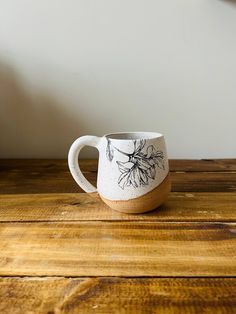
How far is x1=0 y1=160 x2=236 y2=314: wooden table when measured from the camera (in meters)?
0.29

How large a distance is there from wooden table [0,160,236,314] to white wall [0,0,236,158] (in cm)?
27

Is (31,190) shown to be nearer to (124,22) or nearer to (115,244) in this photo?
(115,244)

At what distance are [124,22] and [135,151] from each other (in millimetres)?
Result: 470

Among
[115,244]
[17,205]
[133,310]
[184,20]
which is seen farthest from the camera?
[184,20]

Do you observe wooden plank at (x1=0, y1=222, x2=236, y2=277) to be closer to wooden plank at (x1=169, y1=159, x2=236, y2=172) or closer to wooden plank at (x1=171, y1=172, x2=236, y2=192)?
wooden plank at (x1=171, y1=172, x2=236, y2=192)

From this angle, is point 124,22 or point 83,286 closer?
point 83,286

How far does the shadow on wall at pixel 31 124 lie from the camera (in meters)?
0.83

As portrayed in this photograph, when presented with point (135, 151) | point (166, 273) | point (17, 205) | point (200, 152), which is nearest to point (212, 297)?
point (166, 273)

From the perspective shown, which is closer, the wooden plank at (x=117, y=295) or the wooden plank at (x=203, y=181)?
the wooden plank at (x=117, y=295)

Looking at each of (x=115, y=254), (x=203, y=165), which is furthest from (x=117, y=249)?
(x=203, y=165)

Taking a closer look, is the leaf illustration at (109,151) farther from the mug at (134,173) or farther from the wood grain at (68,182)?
the wood grain at (68,182)

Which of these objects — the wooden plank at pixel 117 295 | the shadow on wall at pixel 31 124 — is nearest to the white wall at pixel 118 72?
the shadow on wall at pixel 31 124

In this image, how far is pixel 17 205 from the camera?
1.72ft

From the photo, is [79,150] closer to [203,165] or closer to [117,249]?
[117,249]
